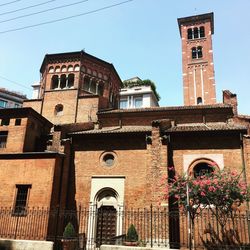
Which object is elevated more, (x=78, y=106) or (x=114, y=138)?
(x=78, y=106)

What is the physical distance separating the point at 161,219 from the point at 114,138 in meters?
5.99

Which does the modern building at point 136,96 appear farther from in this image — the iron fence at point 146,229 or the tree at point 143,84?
the iron fence at point 146,229

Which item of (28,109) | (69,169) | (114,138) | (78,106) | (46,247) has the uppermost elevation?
(78,106)

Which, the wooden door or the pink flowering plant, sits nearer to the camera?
the pink flowering plant

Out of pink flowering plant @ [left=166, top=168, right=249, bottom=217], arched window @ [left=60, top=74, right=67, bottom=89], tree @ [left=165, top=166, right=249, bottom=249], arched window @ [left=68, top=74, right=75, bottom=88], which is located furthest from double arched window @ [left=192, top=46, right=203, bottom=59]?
pink flowering plant @ [left=166, top=168, right=249, bottom=217]

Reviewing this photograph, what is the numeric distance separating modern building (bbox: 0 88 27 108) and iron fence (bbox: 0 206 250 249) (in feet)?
143

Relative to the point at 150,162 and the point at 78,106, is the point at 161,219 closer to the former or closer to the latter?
the point at 150,162

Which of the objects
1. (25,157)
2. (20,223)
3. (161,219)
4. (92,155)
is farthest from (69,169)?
(161,219)

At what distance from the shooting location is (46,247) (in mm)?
10281

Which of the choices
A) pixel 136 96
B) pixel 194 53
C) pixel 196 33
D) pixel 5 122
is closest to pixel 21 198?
pixel 5 122

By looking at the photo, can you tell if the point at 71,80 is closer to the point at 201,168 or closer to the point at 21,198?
the point at 21,198

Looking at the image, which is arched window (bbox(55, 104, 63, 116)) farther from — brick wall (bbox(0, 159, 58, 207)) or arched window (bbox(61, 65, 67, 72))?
brick wall (bbox(0, 159, 58, 207))

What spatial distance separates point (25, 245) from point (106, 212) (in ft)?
20.5

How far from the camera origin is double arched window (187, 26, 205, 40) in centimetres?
4094
